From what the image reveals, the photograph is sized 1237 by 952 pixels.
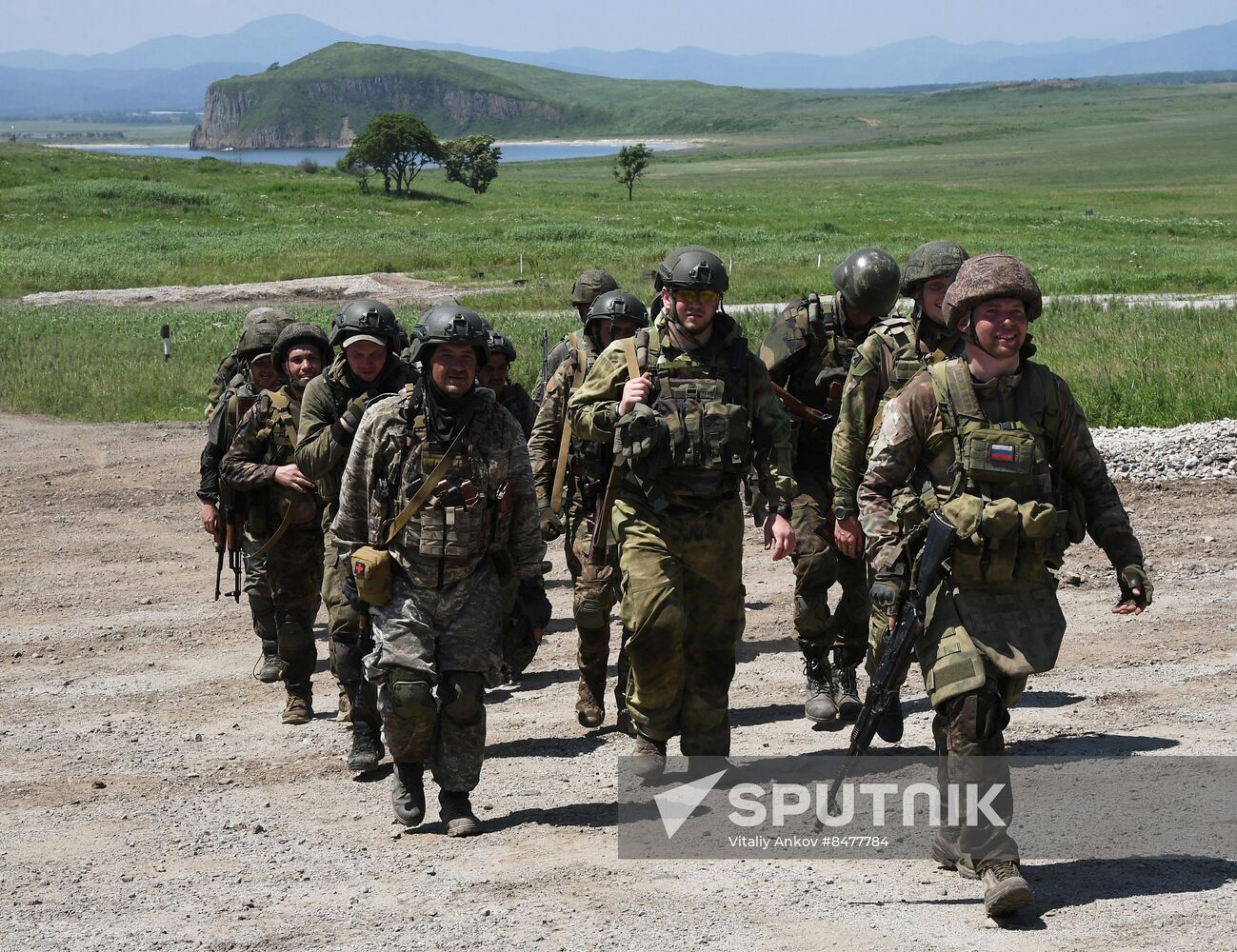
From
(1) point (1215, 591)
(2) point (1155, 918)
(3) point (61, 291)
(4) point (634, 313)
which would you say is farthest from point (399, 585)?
(3) point (61, 291)

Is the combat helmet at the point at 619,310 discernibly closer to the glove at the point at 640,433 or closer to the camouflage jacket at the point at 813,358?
the camouflage jacket at the point at 813,358

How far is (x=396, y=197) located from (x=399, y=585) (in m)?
87.8

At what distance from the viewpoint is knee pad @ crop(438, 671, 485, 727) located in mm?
6457

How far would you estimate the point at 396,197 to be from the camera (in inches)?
3615

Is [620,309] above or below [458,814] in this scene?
above

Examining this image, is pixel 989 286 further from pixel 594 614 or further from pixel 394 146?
pixel 394 146

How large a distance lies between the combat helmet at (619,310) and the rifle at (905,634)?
313 cm

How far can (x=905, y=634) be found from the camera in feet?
18.6

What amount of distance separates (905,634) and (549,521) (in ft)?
11.3

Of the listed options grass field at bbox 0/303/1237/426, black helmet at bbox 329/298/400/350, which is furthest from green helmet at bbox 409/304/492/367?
grass field at bbox 0/303/1237/426

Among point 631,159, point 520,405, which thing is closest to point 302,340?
point 520,405

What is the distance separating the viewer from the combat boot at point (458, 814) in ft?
21.5

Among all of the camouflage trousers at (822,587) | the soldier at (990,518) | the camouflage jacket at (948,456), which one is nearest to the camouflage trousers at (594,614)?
the camouflage trousers at (822,587)

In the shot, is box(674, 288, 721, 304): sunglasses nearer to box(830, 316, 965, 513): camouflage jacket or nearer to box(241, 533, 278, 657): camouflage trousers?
box(830, 316, 965, 513): camouflage jacket
